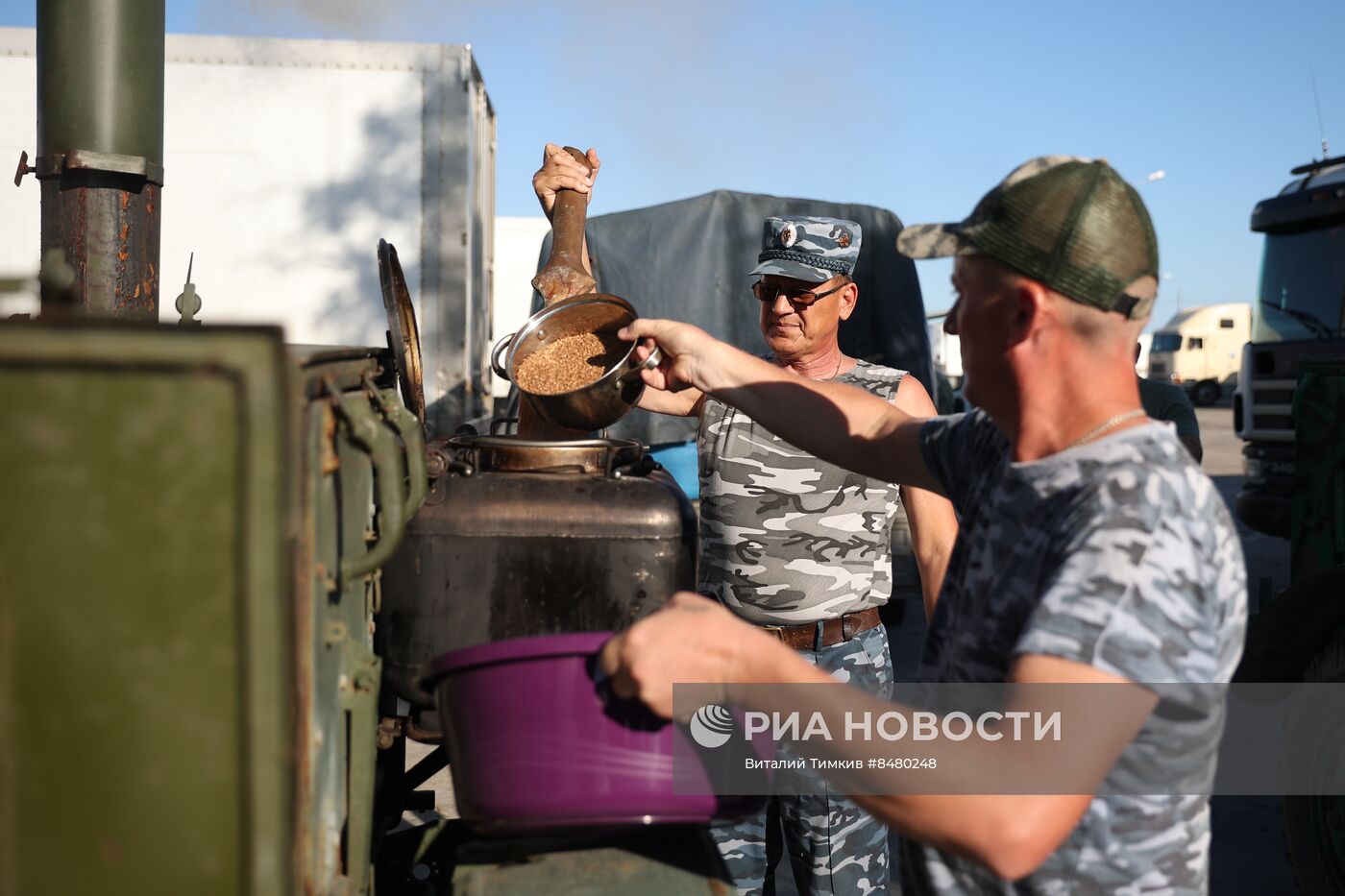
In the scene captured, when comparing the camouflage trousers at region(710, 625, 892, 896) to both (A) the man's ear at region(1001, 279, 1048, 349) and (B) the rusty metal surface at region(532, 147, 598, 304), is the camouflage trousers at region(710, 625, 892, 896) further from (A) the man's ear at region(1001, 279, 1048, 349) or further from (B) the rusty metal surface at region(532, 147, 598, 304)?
(A) the man's ear at region(1001, 279, 1048, 349)

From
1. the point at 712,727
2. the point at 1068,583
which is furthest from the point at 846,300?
the point at 1068,583

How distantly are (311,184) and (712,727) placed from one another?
5.62m

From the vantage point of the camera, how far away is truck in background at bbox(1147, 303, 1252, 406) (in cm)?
3206

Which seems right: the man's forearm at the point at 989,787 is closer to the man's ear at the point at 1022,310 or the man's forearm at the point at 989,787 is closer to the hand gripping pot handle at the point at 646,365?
the man's ear at the point at 1022,310

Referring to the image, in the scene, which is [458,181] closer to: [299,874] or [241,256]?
[241,256]

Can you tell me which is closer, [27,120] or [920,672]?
[920,672]

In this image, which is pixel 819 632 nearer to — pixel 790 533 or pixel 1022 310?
pixel 790 533

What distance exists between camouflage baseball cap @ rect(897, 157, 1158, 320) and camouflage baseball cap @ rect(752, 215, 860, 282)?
1544mm

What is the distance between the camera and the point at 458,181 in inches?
262

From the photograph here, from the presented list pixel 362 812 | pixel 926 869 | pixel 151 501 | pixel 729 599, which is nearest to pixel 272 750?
pixel 151 501

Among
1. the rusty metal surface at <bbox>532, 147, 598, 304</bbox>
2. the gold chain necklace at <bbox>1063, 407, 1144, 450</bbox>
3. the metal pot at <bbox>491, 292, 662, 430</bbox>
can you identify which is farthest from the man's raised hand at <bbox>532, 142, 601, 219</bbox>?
the gold chain necklace at <bbox>1063, 407, 1144, 450</bbox>

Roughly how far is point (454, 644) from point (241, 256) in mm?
4906

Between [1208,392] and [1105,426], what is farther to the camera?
[1208,392]

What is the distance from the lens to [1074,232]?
1.47m
